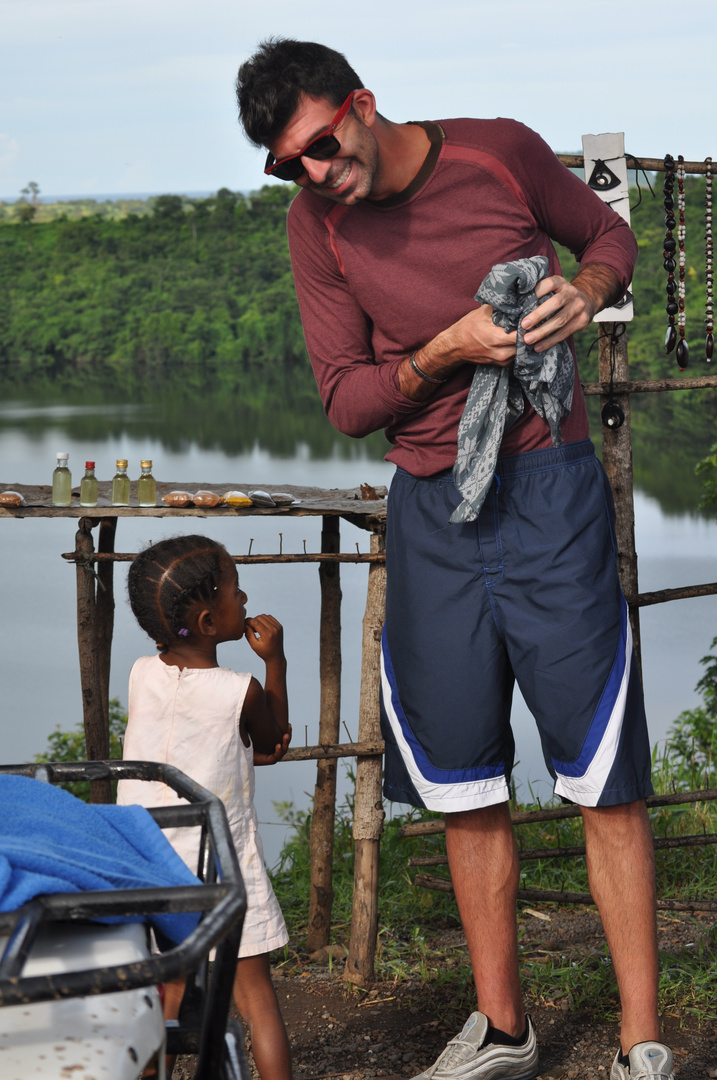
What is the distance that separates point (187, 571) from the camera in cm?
192

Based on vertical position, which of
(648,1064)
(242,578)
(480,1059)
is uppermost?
(648,1064)

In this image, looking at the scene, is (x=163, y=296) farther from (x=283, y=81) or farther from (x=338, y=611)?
(x=283, y=81)

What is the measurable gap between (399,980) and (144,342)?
16828 millimetres

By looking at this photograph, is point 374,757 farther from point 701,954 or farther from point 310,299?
point 310,299

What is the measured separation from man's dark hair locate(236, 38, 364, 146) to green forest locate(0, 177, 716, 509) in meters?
14.5

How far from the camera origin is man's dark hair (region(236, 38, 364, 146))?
1.76 metres

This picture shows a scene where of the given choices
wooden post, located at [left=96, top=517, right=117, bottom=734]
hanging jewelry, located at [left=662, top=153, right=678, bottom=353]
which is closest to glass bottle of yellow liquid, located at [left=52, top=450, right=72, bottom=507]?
wooden post, located at [left=96, top=517, right=117, bottom=734]

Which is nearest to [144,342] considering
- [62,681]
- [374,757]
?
[62,681]

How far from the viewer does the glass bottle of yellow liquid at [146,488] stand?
2.62 metres

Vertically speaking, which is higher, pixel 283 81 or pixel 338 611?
pixel 283 81

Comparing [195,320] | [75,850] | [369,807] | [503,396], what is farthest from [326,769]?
[195,320]

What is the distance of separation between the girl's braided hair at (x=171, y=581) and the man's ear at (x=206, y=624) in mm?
25

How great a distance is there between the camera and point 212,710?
1899mm

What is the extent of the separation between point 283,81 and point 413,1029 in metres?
1.94
